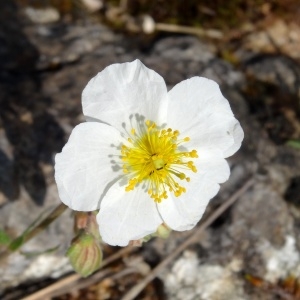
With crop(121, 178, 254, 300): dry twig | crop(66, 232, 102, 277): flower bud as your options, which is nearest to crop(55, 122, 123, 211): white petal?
crop(66, 232, 102, 277): flower bud

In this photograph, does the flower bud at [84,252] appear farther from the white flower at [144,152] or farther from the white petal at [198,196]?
the white petal at [198,196]

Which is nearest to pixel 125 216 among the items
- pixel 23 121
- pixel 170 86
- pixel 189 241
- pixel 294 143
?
pixel 189 241

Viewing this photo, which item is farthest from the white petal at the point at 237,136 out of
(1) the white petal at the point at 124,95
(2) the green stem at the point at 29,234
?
(2) the green stem at the point at 29,234

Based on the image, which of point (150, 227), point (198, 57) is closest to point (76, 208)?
point (150, 227)

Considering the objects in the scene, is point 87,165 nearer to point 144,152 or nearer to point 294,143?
point 144,152

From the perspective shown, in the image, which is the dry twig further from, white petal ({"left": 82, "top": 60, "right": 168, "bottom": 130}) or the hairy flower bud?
white petal ({"left": 82, "top": 60, "right": 168, "bottom": 130})
